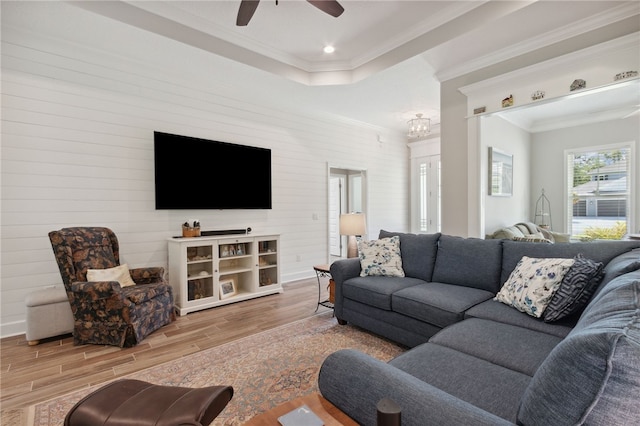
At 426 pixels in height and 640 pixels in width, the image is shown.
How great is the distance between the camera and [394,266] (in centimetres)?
321

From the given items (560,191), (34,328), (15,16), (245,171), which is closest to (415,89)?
(245,171)

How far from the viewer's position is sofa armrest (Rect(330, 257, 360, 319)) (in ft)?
10.4

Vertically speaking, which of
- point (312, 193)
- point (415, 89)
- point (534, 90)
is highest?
point (415, 89)

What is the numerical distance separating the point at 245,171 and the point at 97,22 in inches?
88.8

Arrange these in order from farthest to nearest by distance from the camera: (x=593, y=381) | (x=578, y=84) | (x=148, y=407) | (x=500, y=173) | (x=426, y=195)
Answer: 1. (x=426, y=195)
2. (x=500, y=173)
3. (x=578, y=84)
4. (x=148, y=407)
5. (x=593, y=381)

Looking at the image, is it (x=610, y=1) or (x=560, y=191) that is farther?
(x=560, y=191)

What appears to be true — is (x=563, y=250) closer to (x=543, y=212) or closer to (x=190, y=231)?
(x=190, y=231)

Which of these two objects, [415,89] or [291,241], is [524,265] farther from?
[291,241]

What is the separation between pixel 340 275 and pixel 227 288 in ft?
5.70

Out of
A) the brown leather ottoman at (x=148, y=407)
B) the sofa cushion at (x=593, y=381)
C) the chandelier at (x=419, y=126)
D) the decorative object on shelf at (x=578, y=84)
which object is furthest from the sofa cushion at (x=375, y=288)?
the chandelier at (x=419, y=126)

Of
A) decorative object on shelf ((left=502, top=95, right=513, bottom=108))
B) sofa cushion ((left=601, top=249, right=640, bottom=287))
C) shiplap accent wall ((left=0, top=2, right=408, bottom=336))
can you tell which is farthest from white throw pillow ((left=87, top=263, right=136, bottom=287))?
decorative object on shelf ((left=502, top=95, right=513, bottom=108))

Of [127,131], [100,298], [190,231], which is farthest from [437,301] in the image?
[127,131]

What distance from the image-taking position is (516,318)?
203 cm

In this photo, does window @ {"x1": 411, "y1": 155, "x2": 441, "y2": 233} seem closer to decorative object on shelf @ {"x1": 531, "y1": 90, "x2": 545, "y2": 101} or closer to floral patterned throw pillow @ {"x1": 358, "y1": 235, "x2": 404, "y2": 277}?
decorative object on shelf @ {"x1": 531, "y1": 90, "x2": 545, "y2": 101}
